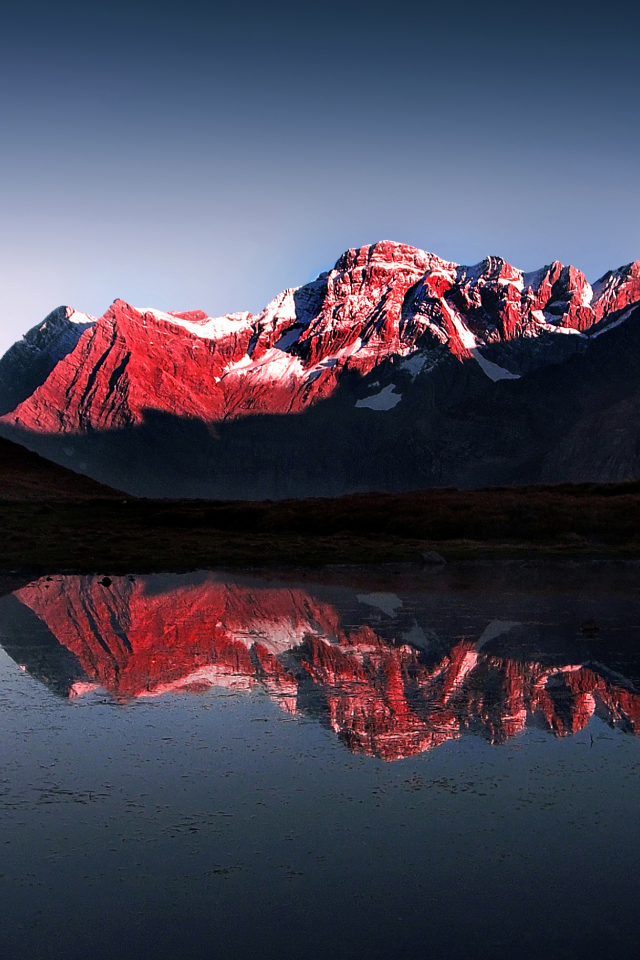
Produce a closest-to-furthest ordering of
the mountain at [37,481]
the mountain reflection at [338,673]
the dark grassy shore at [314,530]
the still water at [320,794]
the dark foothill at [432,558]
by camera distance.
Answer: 1. the still water at [320,794]
2. the mountain reflection at [338,673]
3. the dark foothill at [432,558]
4. the dark grassy shore at [314,530]
5. the mountain at [37,481]

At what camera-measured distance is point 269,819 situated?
890 cm

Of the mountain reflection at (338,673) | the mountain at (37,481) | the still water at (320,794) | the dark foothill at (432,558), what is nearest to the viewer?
the still water at (320,794)

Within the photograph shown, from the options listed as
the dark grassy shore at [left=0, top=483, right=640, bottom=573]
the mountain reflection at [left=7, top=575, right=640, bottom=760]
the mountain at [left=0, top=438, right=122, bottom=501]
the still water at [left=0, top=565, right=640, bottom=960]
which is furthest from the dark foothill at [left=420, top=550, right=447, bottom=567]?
the mountain at [left=0, top=438, right=122, bottom=501]

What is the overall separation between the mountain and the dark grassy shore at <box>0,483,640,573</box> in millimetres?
5659

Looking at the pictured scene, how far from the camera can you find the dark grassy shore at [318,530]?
1543 inches

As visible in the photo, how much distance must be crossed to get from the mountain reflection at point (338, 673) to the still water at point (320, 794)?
70 millimetres

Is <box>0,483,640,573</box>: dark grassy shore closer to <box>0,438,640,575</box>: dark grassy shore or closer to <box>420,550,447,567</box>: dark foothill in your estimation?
<box>0,438,640,575</box>: dark grassy shore

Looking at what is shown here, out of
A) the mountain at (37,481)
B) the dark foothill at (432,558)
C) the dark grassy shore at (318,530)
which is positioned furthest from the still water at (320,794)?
the mountain at (37,481)

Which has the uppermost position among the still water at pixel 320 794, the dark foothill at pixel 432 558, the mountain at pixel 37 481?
the mountain at pixel 37 481

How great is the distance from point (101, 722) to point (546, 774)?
260 inches

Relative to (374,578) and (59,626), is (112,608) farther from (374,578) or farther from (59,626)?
Result: (374,578)

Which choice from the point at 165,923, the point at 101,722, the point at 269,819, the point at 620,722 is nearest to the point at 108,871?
the point at 165,923

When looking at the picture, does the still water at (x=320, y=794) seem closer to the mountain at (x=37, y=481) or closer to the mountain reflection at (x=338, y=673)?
the mountain reflection at (x=338, y=673)

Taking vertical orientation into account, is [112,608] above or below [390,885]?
above
